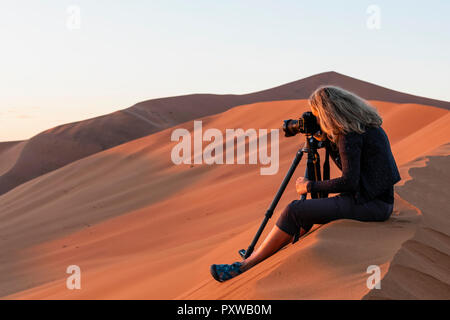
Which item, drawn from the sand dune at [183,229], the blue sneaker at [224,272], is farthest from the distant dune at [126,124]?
the blue sneaker at [224,272]

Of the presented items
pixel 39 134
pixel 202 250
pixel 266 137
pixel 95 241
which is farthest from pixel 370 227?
pixel 39 134

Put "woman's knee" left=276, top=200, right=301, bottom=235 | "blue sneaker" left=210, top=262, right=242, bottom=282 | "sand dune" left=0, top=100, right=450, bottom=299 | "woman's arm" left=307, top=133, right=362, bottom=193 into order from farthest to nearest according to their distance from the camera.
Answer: "blue sneaker" left=210, top=262, right=242, bottom=282 < "woman's knee" left=276, top=200, right=301, bottom=235 < "woman's arm" left=307, top=133, right=362, bottom=193 < "sand dune" left=0, top=100, right=450, bottom=299

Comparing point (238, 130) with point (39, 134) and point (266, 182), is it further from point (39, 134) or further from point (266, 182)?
point (39, 134)

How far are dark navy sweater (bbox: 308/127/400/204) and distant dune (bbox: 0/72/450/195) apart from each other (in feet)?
108

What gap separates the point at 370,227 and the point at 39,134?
43.2m

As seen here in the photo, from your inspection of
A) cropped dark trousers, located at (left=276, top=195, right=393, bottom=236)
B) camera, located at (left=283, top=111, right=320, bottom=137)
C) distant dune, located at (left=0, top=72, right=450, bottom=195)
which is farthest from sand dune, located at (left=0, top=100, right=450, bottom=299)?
distant dune, located at (left=0, top=72, right=450, bottom=195)

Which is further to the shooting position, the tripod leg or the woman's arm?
the tripod leg

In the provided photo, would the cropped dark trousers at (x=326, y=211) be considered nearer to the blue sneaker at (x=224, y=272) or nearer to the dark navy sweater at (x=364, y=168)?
the dark navy sweater at (x=364, y=168)

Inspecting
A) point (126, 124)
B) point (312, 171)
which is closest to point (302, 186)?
point (312, 171)

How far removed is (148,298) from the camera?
4895 millimetres

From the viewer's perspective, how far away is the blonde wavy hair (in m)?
3.46

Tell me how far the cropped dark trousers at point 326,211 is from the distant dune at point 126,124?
32.6 meters

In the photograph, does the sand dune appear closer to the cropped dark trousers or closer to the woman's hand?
the cropped dark trousers

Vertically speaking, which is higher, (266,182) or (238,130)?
(238,130)
